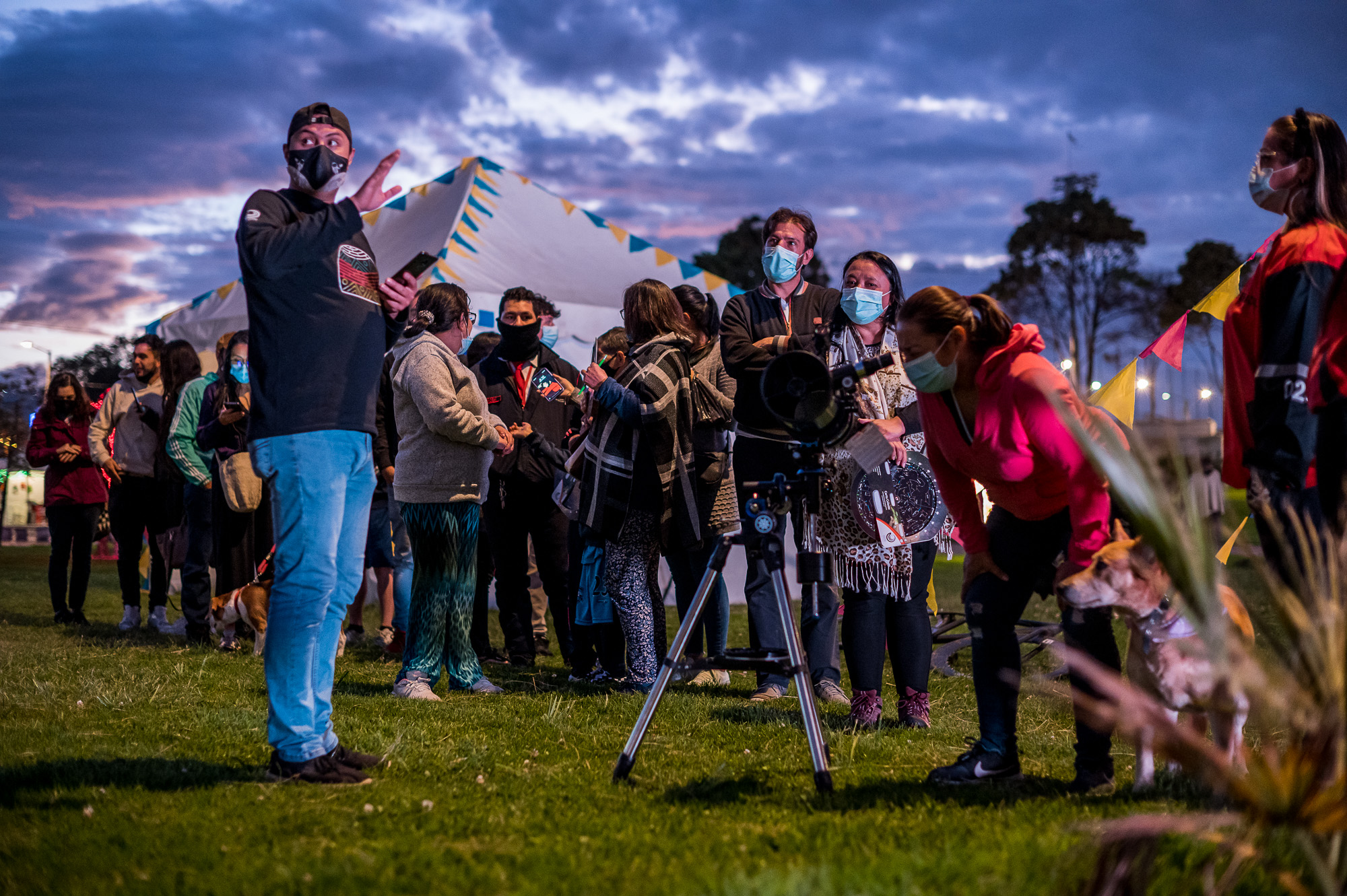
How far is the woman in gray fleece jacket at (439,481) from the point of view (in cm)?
542

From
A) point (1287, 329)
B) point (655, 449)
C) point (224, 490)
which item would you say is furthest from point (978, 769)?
point (224, 490)

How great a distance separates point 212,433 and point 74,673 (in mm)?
1997

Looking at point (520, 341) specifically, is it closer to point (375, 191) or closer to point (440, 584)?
point (440, 584)

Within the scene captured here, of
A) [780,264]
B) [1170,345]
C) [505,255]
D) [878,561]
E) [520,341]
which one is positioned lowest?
[878,561]

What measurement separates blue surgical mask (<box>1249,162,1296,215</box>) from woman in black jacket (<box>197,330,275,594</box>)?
6041mm

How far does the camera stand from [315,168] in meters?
3.56

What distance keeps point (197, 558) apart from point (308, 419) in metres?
5.24

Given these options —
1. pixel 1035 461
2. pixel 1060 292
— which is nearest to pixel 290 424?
pixel 1035 461

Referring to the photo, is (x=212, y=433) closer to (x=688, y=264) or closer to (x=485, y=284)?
(x=485, y=284)

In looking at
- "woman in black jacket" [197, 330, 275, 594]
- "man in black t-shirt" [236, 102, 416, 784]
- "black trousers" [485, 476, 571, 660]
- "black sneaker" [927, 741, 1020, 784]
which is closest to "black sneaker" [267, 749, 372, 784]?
"man in black t-shirt" [236, 102, 416, 784]

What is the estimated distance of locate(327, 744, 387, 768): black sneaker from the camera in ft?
11.8

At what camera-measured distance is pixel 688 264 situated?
12.8 metres

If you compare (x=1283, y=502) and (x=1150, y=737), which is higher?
(x=1283, y=502)

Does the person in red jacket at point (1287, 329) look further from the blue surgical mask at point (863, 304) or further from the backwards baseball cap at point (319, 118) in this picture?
the backwards baseball cap at point (319, 118)
